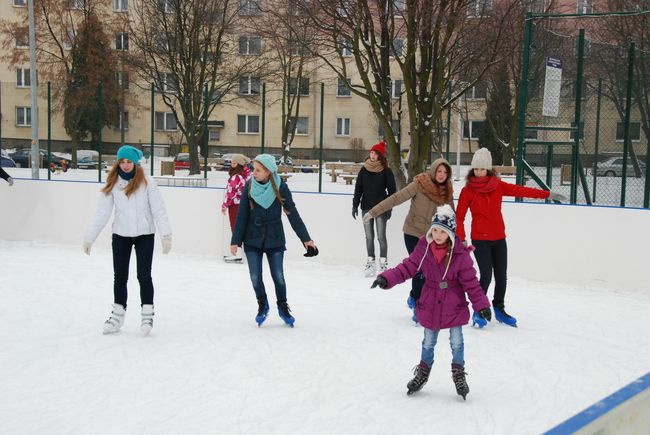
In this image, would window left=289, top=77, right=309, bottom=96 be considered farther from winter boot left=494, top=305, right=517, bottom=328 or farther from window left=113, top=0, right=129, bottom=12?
window left=113, top=0, right=129, bottom=12

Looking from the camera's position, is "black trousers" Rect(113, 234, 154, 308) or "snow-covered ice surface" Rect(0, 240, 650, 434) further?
"black trousers" Rect(113, 234, 154, 308)

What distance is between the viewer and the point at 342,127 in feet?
54.1

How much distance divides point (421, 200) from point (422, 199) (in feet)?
0.04

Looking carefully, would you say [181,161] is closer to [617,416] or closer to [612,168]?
[612,168]

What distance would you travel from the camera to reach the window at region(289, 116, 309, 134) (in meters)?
14.9

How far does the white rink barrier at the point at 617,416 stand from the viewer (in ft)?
6.00

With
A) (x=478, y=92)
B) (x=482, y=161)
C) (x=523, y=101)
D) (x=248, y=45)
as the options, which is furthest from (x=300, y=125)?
(x=248, y=45)

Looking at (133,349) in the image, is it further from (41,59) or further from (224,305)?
(41,59)

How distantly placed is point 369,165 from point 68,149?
381 inches

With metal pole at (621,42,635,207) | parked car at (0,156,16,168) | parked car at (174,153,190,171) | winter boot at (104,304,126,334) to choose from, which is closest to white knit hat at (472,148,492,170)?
winter boot at (104,304,126,334)

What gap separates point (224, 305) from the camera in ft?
22.1

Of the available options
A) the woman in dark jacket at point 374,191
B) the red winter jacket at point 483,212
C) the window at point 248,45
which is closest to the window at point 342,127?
the woman in dark jacket at point 374,191

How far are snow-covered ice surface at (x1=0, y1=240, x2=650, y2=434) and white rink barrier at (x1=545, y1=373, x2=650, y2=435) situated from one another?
1715mm

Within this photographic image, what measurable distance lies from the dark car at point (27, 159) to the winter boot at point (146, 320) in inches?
365
